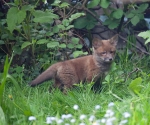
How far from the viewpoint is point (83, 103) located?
4637 millimetres

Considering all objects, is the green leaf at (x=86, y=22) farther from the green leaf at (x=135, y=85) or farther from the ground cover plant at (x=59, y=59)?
the green leaf at (x=135, y=85)

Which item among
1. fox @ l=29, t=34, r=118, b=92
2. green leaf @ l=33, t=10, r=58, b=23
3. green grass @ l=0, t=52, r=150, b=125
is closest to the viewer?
green grass @ l=0, t=52, r=150, b=125

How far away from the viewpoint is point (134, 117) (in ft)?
11.7

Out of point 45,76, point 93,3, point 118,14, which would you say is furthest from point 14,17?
point 118,14

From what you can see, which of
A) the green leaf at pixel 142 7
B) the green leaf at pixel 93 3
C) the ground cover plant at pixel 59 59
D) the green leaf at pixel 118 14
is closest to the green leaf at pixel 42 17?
the ground cover plant at pixel 59 59

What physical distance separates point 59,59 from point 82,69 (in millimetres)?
810

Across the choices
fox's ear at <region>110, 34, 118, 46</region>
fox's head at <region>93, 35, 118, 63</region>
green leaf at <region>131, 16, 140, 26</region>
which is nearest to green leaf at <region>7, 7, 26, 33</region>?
fox's head at <region>93, 35, 118, 63</region>

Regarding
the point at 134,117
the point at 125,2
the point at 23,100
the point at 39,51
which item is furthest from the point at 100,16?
the point at 134,117

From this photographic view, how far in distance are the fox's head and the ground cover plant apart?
16cm

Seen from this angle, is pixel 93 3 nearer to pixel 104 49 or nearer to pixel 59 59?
pixel 104 49

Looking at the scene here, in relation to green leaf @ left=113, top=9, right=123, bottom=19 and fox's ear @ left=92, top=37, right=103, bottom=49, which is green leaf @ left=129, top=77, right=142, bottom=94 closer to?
fox's ear @ left=92, top=37, right=103, bottom=49

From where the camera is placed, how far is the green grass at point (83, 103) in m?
3.72

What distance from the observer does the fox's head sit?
6.01m

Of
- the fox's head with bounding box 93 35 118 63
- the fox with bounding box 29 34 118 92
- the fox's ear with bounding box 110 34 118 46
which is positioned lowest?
the fox with bounding box 29 34 118 92
